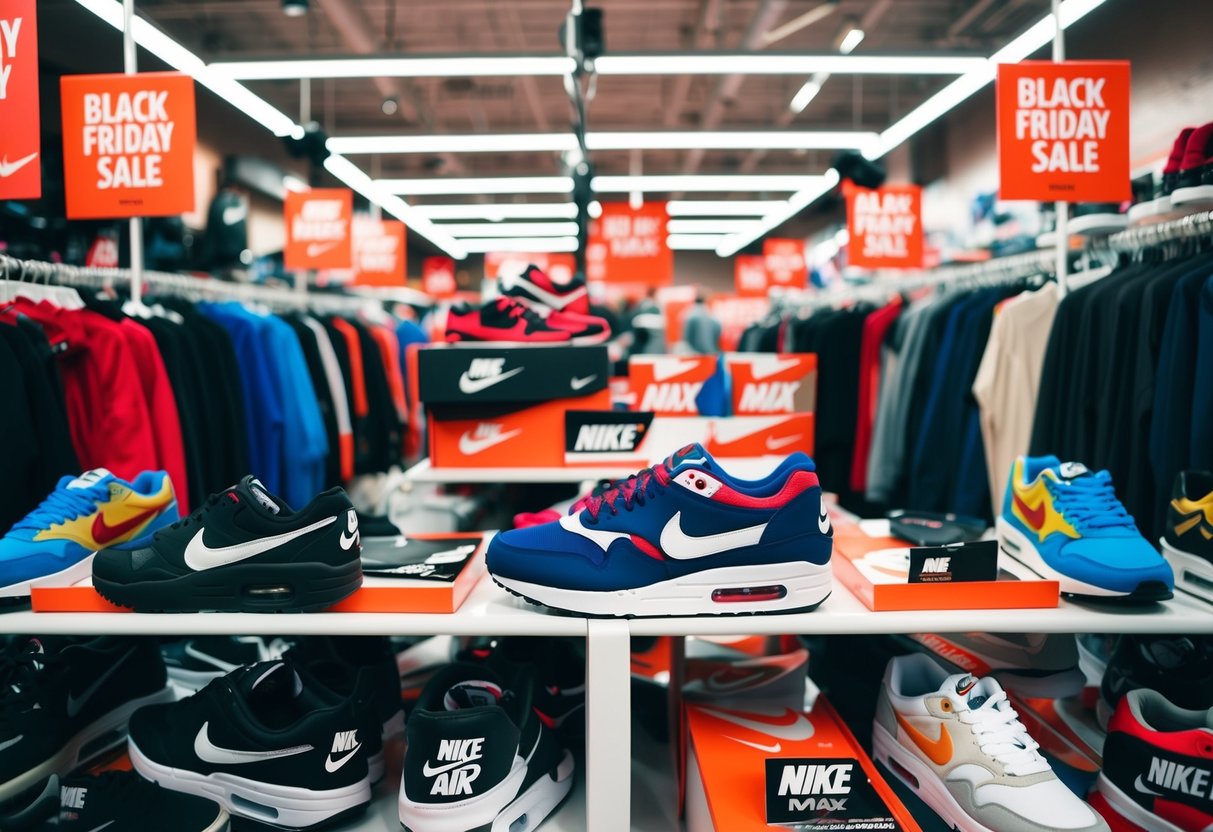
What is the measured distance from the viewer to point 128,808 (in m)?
1.06

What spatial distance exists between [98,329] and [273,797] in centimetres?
145

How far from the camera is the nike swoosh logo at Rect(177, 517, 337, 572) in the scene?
1.05m

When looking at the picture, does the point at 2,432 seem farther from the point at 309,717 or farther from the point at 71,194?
the point at 309,717

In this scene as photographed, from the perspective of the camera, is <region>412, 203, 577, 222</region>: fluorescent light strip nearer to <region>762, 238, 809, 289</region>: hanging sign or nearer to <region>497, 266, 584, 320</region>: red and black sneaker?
<region>762, 238, 809, 289</region>: hanging sign

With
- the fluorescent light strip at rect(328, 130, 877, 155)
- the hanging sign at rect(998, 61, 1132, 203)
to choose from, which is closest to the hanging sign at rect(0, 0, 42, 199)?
the hanging sign at rect(998, 61, 1132, 203)

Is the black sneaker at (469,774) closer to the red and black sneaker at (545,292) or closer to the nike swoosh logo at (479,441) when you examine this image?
the nike swoosh logo at (479,441)

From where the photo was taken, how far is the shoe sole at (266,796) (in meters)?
1.12

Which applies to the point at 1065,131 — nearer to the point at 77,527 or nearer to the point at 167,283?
the point at 77,527

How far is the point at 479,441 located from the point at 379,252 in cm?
466

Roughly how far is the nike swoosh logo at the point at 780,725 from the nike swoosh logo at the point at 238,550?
2.56 feet

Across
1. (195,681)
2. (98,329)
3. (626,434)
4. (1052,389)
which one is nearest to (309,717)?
(195,681)

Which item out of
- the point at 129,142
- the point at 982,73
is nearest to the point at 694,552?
the point at 129,142

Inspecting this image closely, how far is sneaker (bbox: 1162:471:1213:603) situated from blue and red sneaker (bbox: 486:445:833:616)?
65 cm

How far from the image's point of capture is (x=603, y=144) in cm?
544
